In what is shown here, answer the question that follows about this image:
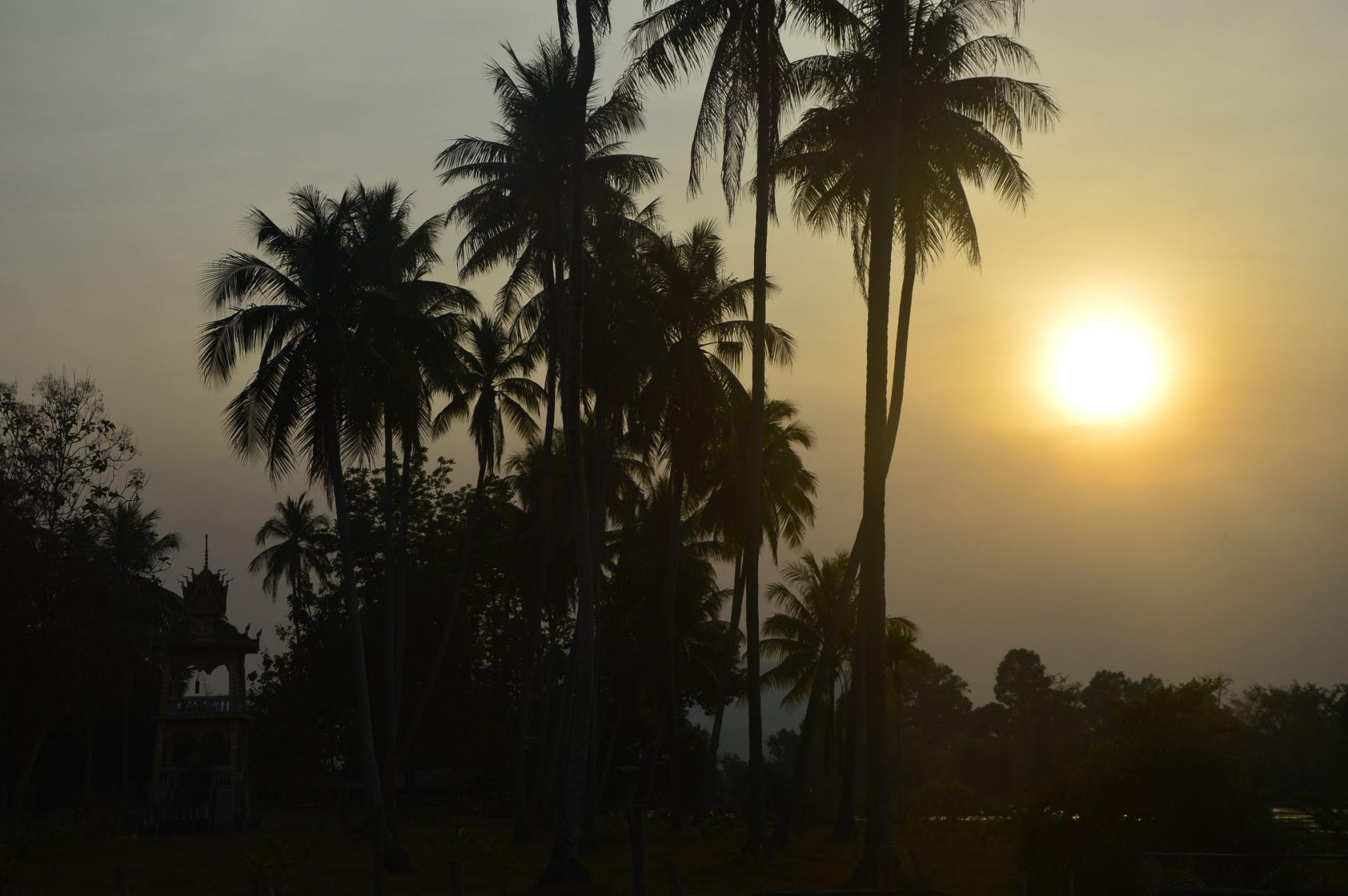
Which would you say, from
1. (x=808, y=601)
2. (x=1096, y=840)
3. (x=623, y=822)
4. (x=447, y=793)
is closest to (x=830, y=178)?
(x=1096, y=840)

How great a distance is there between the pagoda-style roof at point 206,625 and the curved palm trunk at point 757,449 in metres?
20.3

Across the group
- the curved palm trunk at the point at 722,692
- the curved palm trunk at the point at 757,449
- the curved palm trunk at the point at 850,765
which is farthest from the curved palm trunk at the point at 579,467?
the curved palm trunk at the point at 722,692

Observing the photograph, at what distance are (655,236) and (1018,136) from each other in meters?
10.8

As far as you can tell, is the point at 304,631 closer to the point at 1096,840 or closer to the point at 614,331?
the point at 614,331

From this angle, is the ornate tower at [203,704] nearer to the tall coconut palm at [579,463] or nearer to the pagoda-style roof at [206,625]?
→ the pagoda-style roof at [206,625]

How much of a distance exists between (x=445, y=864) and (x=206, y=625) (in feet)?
51.6

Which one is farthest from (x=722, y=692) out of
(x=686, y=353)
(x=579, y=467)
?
(x=579, y=467)

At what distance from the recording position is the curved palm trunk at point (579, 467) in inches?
899

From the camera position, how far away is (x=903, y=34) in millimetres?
24516

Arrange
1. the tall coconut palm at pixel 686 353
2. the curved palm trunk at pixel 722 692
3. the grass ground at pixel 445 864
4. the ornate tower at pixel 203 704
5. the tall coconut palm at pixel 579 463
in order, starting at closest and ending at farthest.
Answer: the tall coconut palm at pixel 579 463
the grass ground at pixel 445 864
the tall coconut palm at pixel 686 353
the ornate tower at pixel 203 704
the curved palm trunk at pixel 722 692

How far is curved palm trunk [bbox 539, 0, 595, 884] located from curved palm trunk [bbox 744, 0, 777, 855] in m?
4.09

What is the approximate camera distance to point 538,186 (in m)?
30.5

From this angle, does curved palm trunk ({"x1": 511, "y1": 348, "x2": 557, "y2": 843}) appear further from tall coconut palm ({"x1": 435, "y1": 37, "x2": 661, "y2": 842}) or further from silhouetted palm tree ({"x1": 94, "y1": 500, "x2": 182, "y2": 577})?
silhouetted palm tree ({"x1": 94, "y1": 500, "x2": 182, "y2": 577})

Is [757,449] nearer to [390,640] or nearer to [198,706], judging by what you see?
[390,640]
